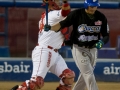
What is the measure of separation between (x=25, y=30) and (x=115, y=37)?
2341 mm

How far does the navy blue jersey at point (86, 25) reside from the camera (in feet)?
22.5

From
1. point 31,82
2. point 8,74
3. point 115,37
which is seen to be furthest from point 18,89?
point 115,37

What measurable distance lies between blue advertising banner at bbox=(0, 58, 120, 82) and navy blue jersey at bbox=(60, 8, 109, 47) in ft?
11.6

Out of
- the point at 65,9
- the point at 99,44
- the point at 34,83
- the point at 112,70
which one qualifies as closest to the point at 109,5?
the point at 112,70

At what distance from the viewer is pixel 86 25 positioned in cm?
688

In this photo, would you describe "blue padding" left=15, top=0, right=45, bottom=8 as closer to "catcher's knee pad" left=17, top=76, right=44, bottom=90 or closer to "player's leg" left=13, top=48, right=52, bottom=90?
"player's leg" left=13, top=48, right=52, bottom=90

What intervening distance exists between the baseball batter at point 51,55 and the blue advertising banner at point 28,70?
128 inches

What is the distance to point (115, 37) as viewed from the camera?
11805mm

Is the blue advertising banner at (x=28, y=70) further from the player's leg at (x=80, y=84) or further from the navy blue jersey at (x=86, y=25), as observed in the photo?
the navy blue jersey at (x=86, y=25)

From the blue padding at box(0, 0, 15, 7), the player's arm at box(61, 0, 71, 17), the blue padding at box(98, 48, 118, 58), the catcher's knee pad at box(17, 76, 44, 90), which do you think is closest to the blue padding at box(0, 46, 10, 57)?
the blue padding at box(0, 0, 15, 7)

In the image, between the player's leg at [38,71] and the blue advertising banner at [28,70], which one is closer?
the player's leg at [38,71]

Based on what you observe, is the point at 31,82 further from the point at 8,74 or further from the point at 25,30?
the point at 25,30

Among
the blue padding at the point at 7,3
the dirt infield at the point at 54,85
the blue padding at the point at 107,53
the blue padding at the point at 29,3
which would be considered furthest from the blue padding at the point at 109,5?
the blue padding at the point at 7,3

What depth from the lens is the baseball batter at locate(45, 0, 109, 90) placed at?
680cm
